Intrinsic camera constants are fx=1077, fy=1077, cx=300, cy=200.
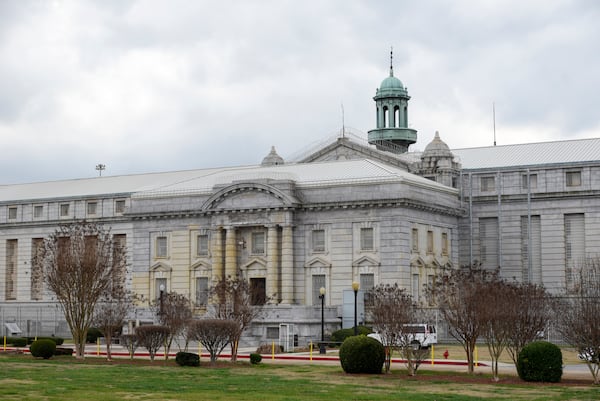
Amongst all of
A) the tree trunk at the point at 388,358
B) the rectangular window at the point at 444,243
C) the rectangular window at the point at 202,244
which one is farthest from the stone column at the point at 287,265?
the tree trunk at the point at 388,358

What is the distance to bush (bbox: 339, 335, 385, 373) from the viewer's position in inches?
1698

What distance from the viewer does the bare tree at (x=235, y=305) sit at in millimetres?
52037

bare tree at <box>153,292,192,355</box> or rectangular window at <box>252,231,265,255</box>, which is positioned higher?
rectangular window at <box>252,231,265,255</box>

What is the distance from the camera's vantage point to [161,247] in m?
80.0

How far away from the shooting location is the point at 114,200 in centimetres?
9062

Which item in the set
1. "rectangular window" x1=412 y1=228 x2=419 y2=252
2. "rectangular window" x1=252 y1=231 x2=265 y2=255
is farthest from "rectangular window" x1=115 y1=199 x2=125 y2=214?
"rectangular window" x1=412 y1=228 x2=419 y2=252

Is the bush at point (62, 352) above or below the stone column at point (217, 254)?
below

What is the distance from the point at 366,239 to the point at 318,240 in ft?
11.8

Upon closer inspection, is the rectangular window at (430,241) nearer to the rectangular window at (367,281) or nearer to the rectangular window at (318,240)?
the rectangular window at (367,281)

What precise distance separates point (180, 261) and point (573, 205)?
28493mm

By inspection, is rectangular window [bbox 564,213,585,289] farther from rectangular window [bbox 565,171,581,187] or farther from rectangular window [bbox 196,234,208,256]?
rectangular window [bbox 196,234,208,256]

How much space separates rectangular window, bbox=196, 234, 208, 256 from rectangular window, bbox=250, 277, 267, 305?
16.5 ft

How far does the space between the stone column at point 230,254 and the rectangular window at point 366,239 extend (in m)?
9.29

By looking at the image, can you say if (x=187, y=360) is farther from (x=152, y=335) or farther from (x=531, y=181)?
(x=531, y=181)
